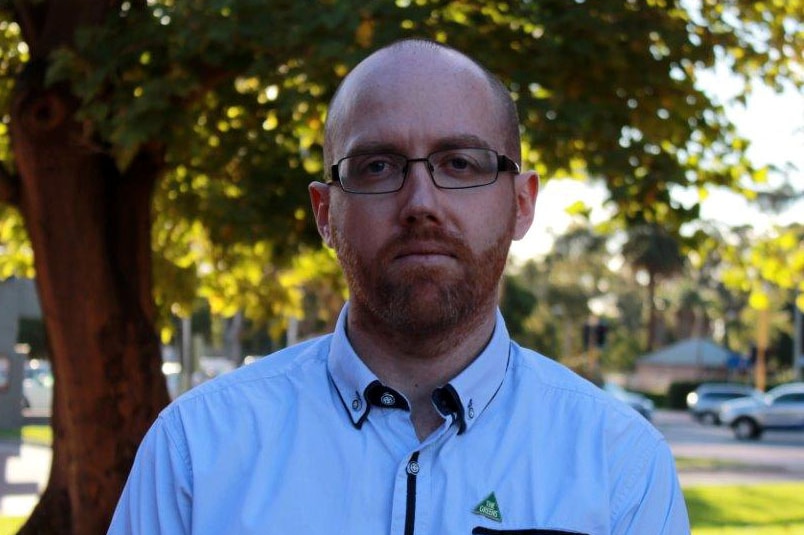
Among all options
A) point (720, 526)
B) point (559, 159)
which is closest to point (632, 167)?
point (559, 159)

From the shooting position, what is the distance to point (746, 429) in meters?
34.7

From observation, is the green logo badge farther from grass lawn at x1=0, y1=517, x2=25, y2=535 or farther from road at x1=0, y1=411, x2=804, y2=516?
grass lawn at x1=0, y1=517, x2=25, y2=535

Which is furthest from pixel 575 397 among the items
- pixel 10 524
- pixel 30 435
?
pixel 30 435

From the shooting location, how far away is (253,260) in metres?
12.5

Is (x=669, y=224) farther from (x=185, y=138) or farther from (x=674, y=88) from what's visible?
(x=185, y=138)

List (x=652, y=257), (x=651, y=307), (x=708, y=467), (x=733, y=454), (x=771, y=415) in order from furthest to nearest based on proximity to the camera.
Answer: (x=651, y=307) < (x=652, y=257) < (x=771, y=415) < (x=733, y=454) < (x=708, y=467)

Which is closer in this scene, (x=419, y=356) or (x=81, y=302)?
(x=419, y=356)

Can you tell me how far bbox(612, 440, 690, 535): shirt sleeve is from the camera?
205 centimetres

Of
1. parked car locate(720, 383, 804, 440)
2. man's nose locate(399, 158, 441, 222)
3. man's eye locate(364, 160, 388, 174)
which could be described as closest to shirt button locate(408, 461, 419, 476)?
man's nose locate(399, 158, 441, 222)

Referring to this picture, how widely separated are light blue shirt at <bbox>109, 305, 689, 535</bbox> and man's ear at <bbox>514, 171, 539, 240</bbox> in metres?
0.35

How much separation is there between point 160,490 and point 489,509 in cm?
53

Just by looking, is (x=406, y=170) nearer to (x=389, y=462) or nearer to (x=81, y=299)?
(x=389, y=462)

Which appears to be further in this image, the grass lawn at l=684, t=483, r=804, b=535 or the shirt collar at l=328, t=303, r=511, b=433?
the grass lawn at l=684, t=483, r=804, b=535

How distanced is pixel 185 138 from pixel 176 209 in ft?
9.63
